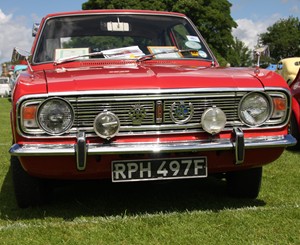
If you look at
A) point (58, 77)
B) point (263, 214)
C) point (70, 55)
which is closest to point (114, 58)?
point (70, 55)

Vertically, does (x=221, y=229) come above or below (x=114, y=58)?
below

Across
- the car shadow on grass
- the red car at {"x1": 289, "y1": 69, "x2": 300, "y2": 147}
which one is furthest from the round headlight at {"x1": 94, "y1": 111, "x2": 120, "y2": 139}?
the red car at {"x1": 289, "y1": 69, "x2": 300, "y2": 147}

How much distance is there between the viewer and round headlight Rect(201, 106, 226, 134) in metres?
3.28

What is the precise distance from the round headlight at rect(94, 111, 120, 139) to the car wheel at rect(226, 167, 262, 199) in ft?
4.36

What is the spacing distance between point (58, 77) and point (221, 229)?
158 centimetres

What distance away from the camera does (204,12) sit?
36.9 m

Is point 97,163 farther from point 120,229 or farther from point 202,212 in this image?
point 202,212

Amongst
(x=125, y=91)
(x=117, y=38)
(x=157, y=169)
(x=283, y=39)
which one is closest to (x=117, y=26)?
(x=117, y=38)

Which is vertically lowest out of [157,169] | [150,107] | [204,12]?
[157,169]

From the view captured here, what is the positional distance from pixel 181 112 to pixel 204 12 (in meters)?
35.0

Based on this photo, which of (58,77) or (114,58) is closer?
(58,77)

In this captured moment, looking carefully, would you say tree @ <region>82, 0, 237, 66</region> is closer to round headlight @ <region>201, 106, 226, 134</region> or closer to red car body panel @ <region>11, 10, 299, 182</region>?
red car body panel @ <region>11, 10, 299, 182</region>

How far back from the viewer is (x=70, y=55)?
4.41 m

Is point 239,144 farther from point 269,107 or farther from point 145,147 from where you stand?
point 145,147
